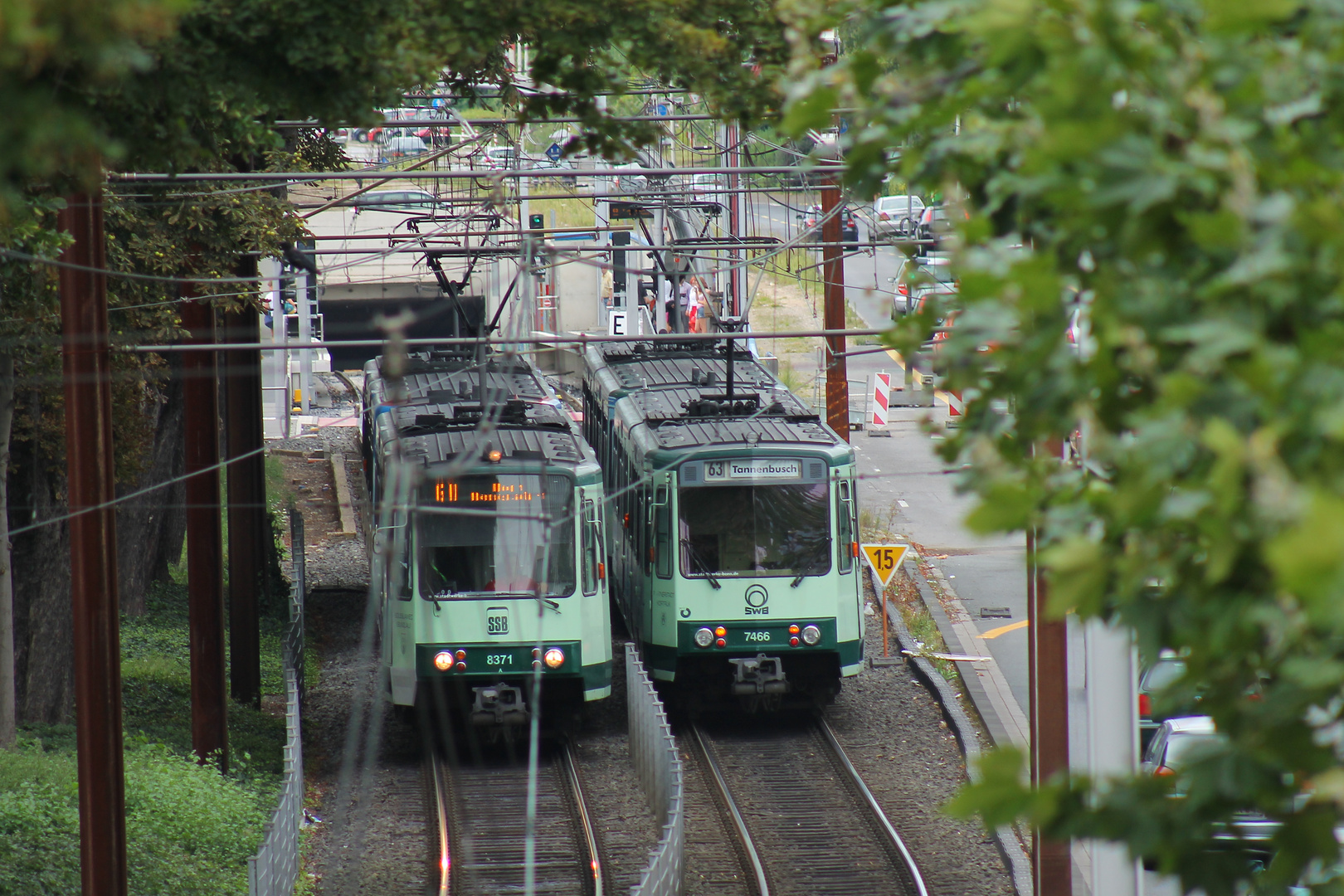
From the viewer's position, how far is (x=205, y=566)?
12.5 metres

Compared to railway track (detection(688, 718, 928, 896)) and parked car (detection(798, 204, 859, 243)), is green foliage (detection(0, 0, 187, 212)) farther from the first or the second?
railway track (detection(688, 718, 928, 896))

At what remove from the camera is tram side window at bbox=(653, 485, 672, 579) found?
45.1 ft

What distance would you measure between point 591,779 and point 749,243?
721cm

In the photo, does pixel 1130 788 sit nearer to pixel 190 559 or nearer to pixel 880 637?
pixel 190 559

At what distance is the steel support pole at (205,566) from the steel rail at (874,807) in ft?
18.3

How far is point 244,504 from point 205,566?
12.6ft

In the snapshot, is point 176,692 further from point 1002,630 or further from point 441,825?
point 1002,630

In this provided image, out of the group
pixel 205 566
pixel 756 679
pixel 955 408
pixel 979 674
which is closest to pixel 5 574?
pixel 205 566

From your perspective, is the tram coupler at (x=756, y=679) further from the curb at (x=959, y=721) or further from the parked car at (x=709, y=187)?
the parked car at (x=709, y=187)

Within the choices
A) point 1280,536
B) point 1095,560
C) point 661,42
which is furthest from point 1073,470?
point 661,42

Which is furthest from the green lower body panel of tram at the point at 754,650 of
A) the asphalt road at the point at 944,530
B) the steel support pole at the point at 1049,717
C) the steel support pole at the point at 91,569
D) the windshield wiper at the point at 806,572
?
the steel support pole at the point at 91,569

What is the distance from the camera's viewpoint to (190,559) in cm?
1238

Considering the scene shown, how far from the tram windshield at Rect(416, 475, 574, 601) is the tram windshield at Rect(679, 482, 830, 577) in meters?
1.34

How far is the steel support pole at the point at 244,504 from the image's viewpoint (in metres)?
15.2
